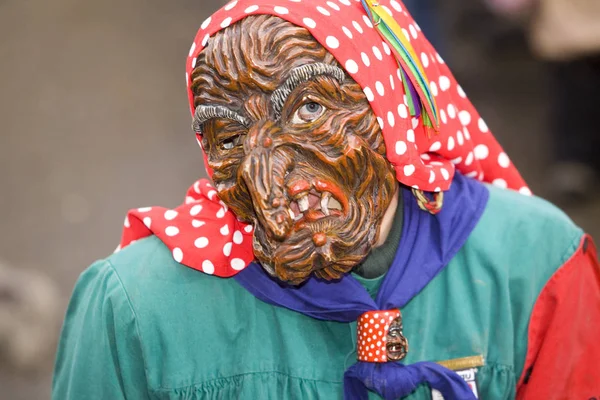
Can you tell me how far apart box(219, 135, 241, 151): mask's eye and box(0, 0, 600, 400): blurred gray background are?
225 centimetres

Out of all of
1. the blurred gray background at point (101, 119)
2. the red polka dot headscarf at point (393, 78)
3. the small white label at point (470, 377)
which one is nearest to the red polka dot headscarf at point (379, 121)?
the red polka dot headscarf at point (393, 78)

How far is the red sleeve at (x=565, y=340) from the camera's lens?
5.73 feet

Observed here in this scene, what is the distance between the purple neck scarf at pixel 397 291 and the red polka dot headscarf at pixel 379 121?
0.09 meters

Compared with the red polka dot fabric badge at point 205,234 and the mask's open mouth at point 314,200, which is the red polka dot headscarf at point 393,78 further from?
the red polka dot fabric badge at point 205,234

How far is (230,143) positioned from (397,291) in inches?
17.5

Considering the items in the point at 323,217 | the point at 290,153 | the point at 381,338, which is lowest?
the point at 381,338

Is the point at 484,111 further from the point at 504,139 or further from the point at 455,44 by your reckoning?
the point at 455,44

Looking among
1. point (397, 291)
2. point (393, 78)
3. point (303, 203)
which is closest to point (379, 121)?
point (393, 78)

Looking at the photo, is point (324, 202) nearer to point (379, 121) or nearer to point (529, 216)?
point (379, 121)

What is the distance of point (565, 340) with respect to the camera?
1.75 metres

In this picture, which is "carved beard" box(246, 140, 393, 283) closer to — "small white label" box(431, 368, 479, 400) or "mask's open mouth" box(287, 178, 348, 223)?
"mask's open mouth" box(287, 178, 348, 223)

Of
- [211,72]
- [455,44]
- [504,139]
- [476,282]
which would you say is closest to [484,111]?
[504,139]

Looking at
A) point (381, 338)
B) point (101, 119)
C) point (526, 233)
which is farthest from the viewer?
point (101, 119)

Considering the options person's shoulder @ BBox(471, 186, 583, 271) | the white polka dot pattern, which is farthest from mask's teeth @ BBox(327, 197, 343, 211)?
person's shoulder @ BBox(471, 186, 583, 271)
